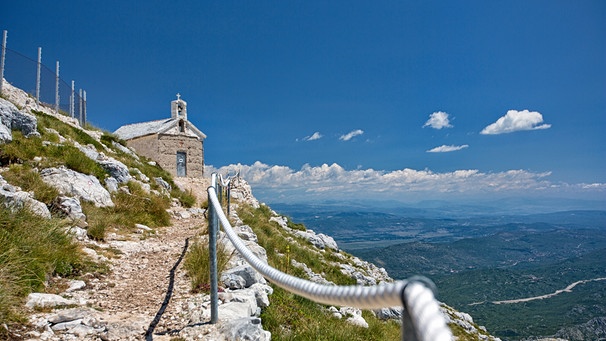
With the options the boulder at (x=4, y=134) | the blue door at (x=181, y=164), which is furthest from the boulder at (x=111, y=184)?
the blue door at (x=181, y=164)

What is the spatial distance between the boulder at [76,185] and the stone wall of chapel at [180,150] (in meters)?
22.3

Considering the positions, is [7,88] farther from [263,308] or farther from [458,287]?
[458,287]

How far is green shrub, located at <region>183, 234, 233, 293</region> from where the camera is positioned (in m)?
5.36

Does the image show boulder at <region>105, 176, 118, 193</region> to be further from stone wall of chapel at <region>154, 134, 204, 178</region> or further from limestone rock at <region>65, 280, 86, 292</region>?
stone wall of chapel at <region>154, 134, 204, 178</region>

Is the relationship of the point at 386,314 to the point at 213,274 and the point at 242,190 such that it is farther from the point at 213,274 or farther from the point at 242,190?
the point at 242,190

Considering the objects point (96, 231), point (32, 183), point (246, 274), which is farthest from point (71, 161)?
point (246, 274)

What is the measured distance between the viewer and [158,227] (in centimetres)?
1094

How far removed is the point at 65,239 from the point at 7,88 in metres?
19.5

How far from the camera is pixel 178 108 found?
35.6 metres

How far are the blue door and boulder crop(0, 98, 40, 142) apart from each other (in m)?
20.0

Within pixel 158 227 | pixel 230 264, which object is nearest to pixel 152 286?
pixel 230 264

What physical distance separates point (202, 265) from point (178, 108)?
109 ft

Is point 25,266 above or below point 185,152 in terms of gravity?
below

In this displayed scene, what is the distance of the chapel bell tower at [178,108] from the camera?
116 ft
